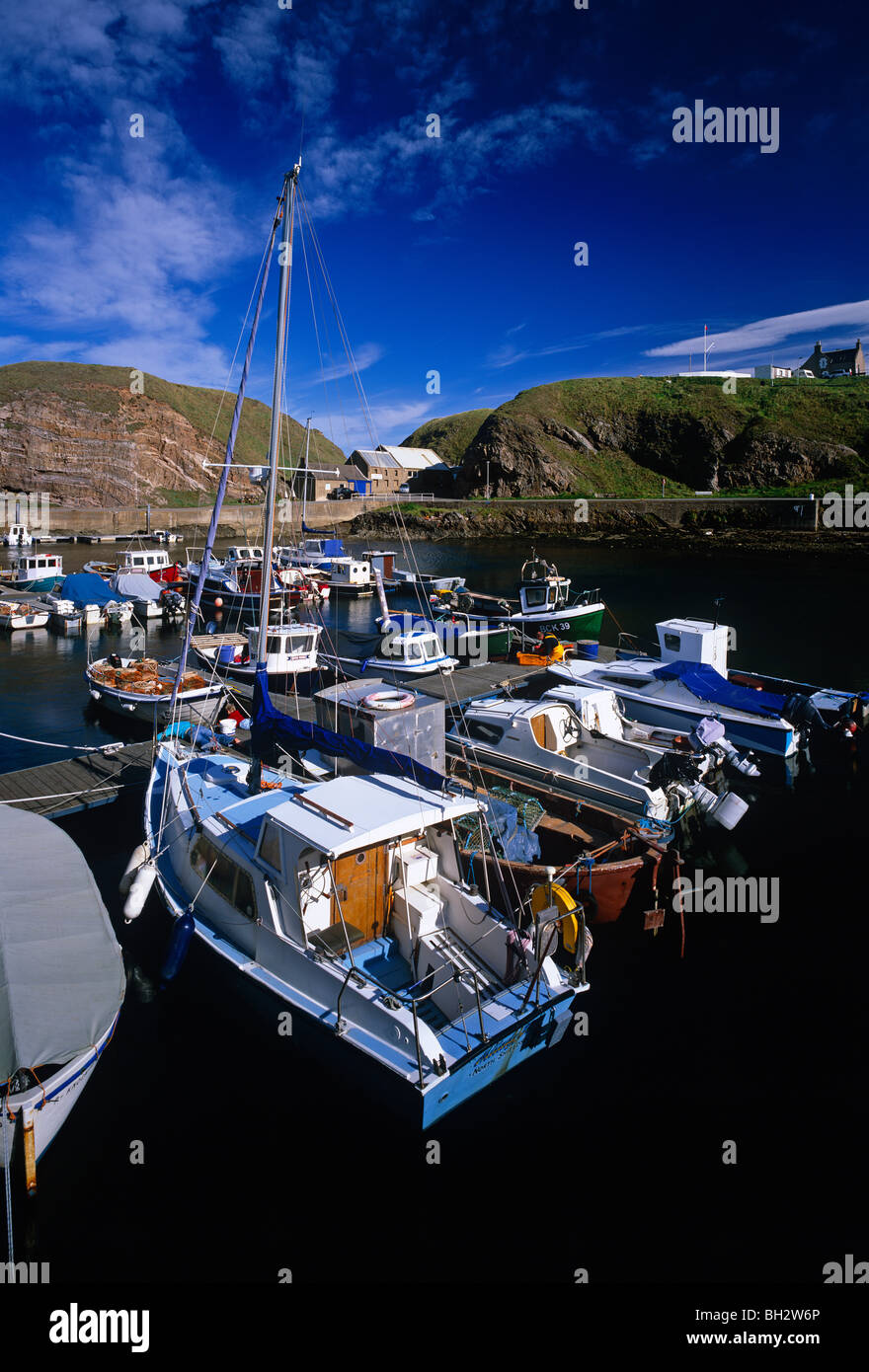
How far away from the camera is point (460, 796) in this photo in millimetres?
10625

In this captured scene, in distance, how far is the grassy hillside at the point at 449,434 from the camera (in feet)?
531

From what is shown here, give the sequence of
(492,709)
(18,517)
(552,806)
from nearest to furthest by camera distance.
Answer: (552,806), (492,709), (18,517)

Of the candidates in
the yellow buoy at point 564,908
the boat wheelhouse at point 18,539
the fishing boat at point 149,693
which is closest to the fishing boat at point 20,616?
the fishing boat at point 149,693

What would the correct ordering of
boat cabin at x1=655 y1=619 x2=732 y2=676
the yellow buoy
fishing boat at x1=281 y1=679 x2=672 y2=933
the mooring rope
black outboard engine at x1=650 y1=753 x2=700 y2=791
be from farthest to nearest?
boat cabin at x1=655 y1=619 x2=732 y2=676
black outboard engine at x1=650 y1=753 x2=700 y2=791
fishing boat at x1=281 y1=679 x2=672 y2=933
the yellow buoy
the mooring rope

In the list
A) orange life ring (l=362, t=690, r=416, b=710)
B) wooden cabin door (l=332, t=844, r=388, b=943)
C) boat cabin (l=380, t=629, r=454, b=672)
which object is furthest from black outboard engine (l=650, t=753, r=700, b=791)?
boat cabin (l=380, t=629, r=454, b=672)

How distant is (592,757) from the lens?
58.0 ft

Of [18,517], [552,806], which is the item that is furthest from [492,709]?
[18,517]

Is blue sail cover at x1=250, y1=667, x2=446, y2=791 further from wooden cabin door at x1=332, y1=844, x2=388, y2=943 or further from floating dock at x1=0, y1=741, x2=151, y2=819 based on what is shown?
floating dock at x1=0, y1=741, x2=151, y2=819

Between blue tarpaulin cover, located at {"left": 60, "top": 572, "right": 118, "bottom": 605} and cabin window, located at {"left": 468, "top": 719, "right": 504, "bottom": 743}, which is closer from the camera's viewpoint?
cabin window, located at {"left": 468, "top": 719, "right": 504, "bottom": 743}

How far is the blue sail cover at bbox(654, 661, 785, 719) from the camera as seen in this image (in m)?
20.6

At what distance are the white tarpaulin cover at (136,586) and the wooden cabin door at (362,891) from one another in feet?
128

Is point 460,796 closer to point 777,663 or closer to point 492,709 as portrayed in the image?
point 492,709

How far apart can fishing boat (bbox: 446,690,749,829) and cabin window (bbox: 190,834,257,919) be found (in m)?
6.46
